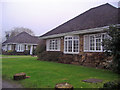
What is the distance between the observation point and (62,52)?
1691 cm

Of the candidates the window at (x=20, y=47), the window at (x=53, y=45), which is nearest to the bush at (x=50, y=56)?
the window at (x=53, y=45)

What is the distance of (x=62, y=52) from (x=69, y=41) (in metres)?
1.73

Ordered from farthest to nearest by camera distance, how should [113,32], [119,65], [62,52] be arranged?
1. [62,52]
2. [113,32]
3. [119,65]

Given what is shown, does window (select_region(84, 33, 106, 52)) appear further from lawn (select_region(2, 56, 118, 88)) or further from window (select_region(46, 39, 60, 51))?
window (select_region(46, 39, 60, 51))

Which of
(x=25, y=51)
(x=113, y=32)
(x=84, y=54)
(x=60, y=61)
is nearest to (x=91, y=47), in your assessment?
(x=84, y=54)

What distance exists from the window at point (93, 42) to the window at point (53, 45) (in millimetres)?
4708

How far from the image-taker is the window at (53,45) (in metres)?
18.0

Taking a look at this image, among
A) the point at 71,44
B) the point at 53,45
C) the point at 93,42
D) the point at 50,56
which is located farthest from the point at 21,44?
the point at 93,42

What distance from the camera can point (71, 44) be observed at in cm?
1572

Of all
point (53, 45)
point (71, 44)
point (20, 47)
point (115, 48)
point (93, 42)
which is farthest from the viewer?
point (20, 47)

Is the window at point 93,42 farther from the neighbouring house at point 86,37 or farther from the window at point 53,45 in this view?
the window at point 53,45

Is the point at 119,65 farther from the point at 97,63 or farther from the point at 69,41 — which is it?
the point at 69,41

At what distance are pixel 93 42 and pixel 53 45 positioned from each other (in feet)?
22.0

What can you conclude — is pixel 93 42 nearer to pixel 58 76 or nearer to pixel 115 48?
pixel 58 76
